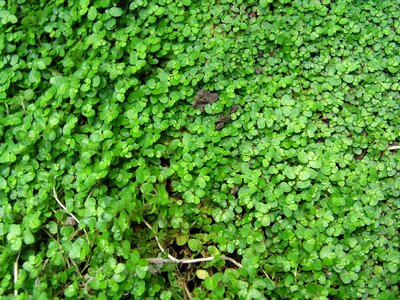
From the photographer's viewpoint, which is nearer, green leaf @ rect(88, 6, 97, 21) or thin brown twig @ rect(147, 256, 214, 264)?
thin brown twig @ rect(147, 256, 214, 264)

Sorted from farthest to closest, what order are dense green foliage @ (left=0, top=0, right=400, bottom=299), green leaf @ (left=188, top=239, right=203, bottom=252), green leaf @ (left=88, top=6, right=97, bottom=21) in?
green leaf @ (left=88, top=6, right=97, bottom=21)
green leaf @ (left=188, top=239, right=203, bottom=252)
dense green foliage @ (left=0, top=0, right=400, bottom=299)

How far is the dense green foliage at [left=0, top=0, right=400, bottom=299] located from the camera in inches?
94.2

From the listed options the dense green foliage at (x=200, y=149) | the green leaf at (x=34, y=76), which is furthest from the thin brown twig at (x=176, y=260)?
the green leaf at (x=34, y=76)

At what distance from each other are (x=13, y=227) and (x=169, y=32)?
138cm

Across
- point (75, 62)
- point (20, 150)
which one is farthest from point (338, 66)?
point (20, 150)

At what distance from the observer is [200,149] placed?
2688mm

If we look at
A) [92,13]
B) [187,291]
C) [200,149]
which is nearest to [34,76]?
[92,13]

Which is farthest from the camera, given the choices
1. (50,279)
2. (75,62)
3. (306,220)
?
(75,62)

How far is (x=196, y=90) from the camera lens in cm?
284

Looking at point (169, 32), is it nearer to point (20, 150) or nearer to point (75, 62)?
point (75, 62)

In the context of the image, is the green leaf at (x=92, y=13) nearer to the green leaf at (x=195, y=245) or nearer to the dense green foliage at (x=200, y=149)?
the dense green foliage at (x=200, y=149)

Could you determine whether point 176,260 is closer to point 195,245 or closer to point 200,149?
point 195,245

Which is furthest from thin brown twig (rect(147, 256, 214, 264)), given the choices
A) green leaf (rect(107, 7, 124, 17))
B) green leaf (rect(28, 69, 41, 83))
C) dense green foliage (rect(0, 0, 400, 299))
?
green leaf (rect(107, 7, 124, 17))

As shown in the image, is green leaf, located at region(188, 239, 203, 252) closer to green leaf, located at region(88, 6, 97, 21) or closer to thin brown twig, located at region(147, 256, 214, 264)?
thin brown twig, located at region(147, 256, 214, 264)
